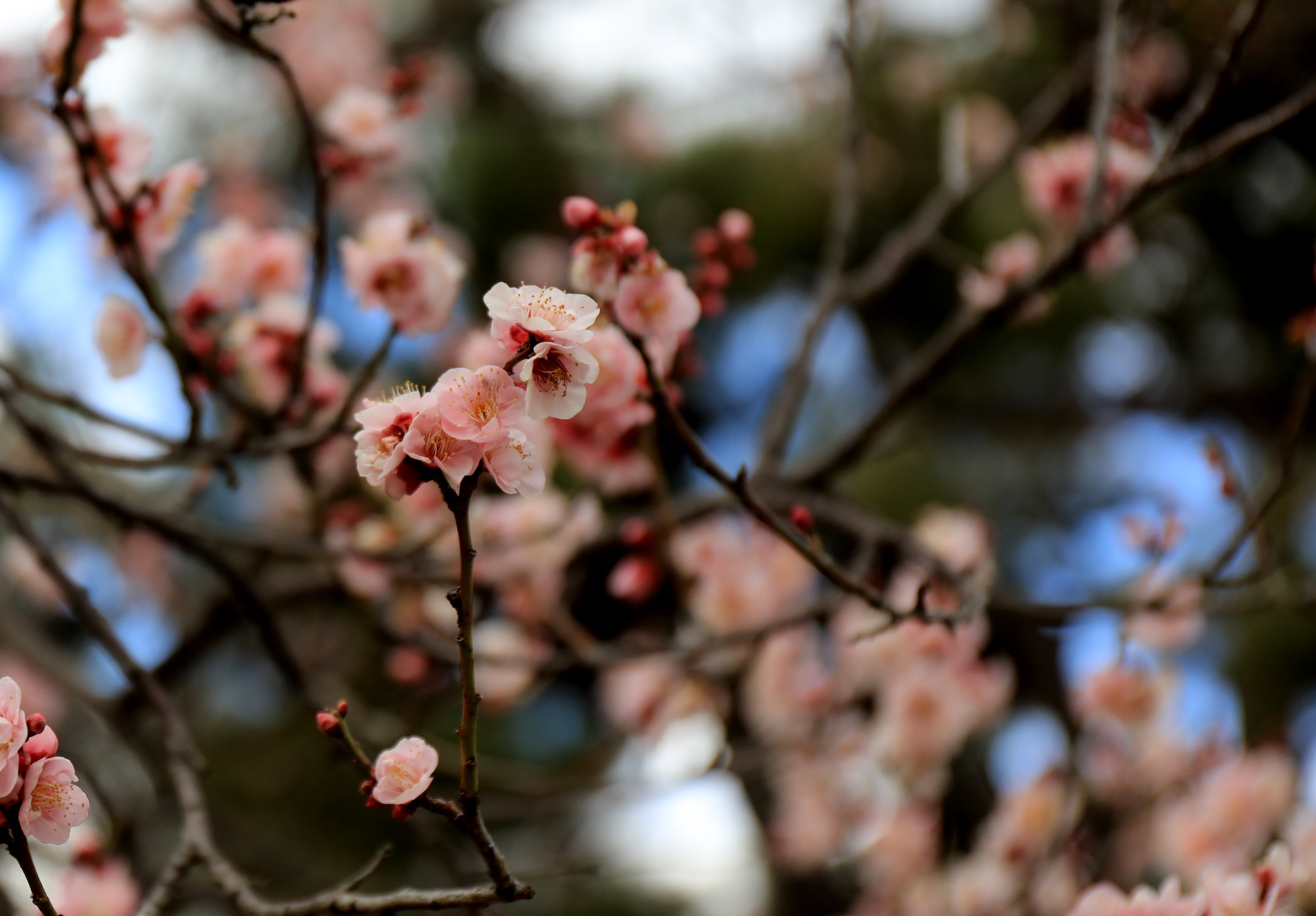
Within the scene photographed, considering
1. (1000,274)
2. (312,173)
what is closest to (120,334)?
(312,173)

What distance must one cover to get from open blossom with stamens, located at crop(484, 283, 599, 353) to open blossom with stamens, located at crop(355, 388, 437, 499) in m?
0.06

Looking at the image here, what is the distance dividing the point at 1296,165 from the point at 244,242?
3.58 meters

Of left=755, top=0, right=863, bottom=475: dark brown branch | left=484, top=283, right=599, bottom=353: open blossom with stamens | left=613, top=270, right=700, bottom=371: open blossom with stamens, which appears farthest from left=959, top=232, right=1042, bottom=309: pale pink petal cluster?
left=484, top=283, right=599, bottom=353: open blossom with stamens

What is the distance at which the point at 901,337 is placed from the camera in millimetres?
3801

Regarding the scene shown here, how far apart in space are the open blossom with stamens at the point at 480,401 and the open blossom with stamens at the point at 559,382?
0.08 feet

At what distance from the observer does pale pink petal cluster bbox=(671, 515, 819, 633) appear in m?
1.68

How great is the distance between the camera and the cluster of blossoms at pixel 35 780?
578 millimetres

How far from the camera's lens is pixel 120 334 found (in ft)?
3.70

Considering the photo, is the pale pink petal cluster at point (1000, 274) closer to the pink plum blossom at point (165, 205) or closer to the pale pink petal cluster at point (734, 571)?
the pale pink petal cluster at point (734, 571)

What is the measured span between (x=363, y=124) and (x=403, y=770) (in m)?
0.88

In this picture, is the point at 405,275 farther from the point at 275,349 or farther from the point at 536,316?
the point at 536,316

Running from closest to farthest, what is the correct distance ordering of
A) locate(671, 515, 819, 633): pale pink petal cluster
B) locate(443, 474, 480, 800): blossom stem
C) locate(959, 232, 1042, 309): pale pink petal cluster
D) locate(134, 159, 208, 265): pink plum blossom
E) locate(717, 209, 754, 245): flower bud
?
locate(443, 474, 480, 800): blossom stem, locate(717, 209, 754, 245): flower bud, locate(134, 159, 208, 265): pink plum blossom, locate(959, 232, 1042, 309): pale pink petal cluster, locate(671, 515, 819, 633): pale pink petal cluster

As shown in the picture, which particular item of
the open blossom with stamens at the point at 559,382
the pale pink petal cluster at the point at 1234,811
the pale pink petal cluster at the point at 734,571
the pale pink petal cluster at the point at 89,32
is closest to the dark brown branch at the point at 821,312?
the pale pink petal cluster at the point at 734,571

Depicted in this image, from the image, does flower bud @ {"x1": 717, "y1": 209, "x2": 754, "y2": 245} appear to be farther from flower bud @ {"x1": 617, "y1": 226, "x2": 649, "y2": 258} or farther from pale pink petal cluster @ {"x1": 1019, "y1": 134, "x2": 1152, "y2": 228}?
pale pink petal cluster @ {"x1": 1019, "y1": 134, "x2": 1152, "y2": 228}
